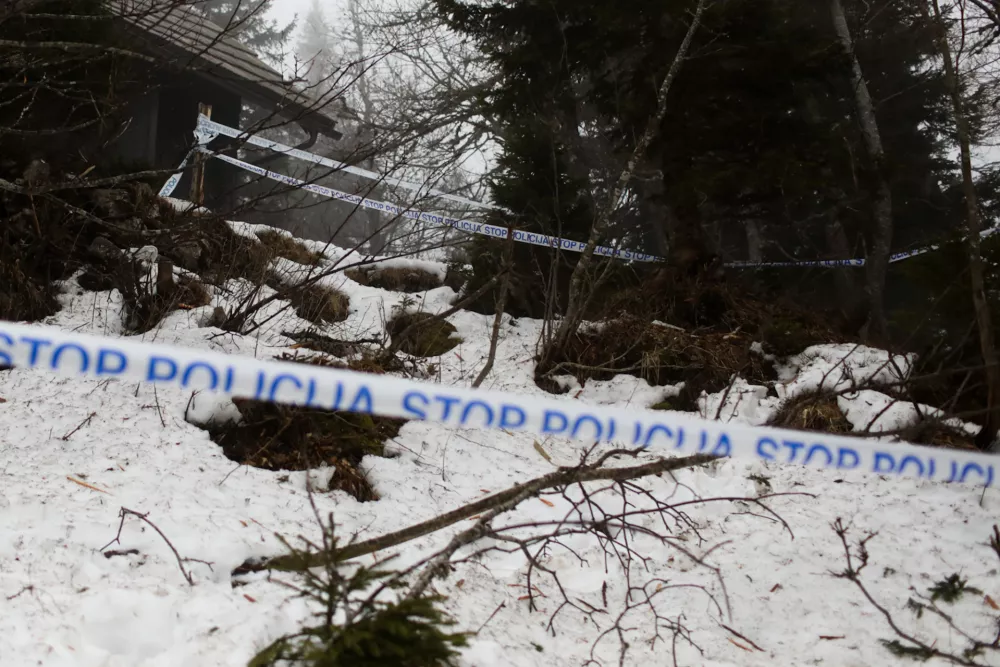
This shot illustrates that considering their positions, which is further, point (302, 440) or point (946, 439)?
point (946, 439)

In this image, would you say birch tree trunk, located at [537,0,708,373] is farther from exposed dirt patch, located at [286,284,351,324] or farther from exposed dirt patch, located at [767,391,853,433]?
exposed dirt patch, located at [286,284,351,324]

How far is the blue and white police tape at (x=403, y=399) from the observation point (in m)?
1.80

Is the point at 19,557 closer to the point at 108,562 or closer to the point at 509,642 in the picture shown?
A: the point at 108,562

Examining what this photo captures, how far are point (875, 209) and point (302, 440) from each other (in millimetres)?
8149

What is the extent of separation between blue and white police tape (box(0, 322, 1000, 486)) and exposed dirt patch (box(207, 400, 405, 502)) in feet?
5.18

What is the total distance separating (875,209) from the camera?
29.6 ft

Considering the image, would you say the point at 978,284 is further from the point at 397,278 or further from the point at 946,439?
the point at 397,278

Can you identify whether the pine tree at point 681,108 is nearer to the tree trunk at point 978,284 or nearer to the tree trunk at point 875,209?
the tree trunk at point 875,209

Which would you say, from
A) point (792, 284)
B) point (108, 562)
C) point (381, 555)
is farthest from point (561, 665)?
point (792, 284)

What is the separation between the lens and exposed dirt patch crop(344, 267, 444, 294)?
8773 millimetres

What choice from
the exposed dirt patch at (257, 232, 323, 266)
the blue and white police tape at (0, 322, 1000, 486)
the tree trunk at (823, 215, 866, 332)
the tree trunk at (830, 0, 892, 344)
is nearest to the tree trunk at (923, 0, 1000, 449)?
the blue and white police tape at (0, 322, 1000, 486)

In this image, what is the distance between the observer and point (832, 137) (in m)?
7.04

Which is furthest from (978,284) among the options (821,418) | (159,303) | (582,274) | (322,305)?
(159,303)

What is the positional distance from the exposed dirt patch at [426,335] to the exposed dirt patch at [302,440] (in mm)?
1964
